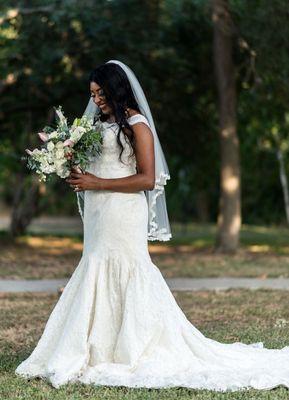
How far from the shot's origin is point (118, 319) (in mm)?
6137

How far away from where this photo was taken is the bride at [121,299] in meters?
5.95

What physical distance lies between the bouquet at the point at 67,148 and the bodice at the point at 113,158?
8 cm

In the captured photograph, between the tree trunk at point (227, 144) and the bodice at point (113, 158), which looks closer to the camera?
the bodice at point (113, 158)

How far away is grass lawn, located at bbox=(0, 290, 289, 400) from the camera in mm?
5680

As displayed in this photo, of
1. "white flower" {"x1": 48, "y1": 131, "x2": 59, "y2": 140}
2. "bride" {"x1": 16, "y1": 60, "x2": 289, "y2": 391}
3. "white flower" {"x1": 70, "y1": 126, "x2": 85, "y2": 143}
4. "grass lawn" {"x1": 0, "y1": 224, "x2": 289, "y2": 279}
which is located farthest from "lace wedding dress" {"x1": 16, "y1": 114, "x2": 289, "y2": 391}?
"grass lawn" {"x1": 0, "y1": 224, "x2": 289, "y2": 279}

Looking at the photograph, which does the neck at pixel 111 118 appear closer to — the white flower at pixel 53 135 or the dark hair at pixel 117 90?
the dark hair at pixel 117 90

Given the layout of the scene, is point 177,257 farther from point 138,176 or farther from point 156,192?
point 138,176

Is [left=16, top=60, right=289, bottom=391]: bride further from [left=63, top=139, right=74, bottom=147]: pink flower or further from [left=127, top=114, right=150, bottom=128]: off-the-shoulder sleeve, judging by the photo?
[left=63, top=139, right=74, bottom=147]: pink flower

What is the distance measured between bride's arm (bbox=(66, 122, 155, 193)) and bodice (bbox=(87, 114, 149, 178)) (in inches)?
3.7

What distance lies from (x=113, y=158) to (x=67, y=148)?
1.18 feet

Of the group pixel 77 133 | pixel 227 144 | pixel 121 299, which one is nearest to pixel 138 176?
pixel 77 133

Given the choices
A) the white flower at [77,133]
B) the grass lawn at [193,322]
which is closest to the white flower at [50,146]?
the white flower at [77,133]

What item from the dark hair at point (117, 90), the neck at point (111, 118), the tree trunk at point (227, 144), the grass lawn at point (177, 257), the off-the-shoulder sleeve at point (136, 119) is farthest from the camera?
the tree trunk at point (227, 144)

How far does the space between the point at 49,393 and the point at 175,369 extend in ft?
2.88
